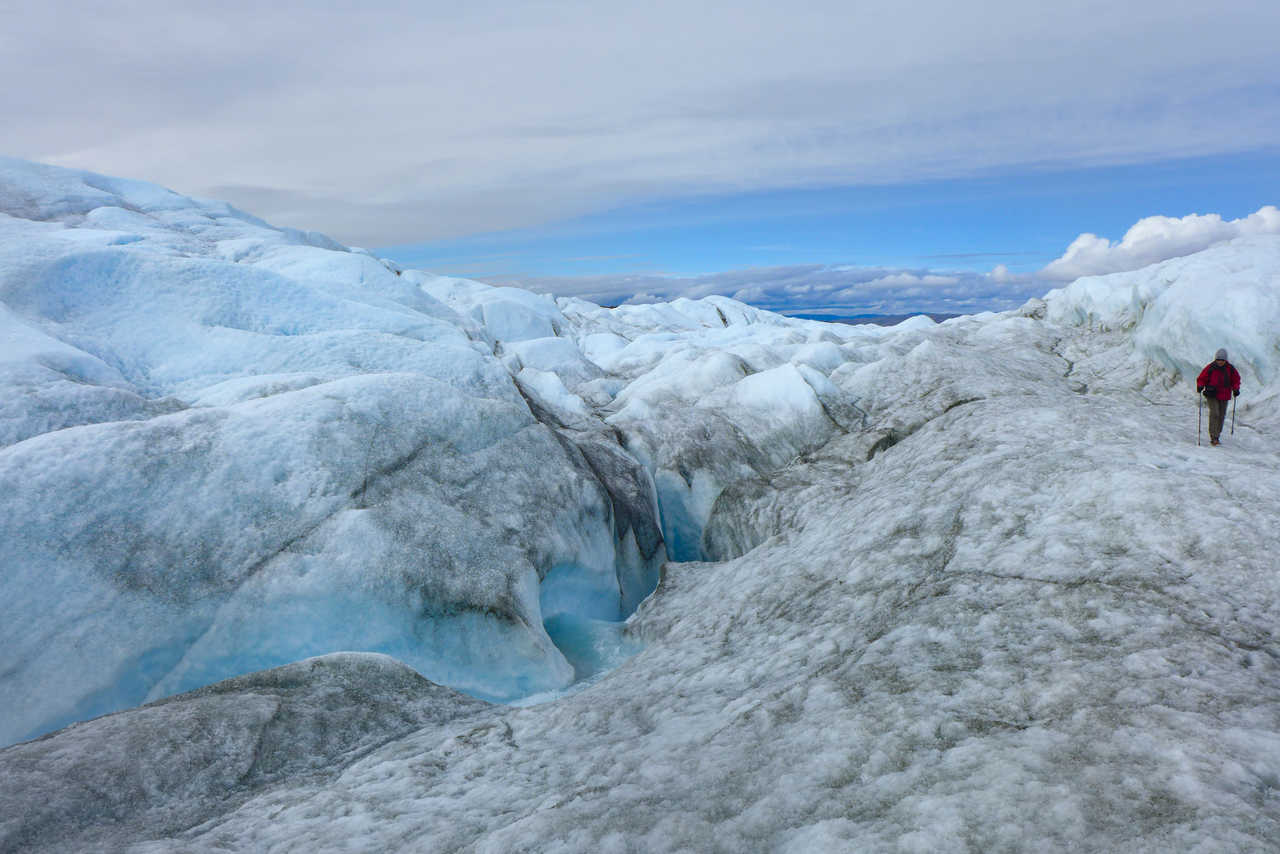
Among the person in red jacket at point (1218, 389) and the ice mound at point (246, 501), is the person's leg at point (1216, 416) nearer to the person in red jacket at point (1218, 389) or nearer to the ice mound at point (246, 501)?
the person in red jacket at point (1218, 389)

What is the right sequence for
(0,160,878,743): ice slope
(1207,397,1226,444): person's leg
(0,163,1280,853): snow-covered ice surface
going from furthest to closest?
(1207,397,1226,444): person's leg < (0,160,878,743): ice slope < (0,163,1280,853): snow-covered ice surface

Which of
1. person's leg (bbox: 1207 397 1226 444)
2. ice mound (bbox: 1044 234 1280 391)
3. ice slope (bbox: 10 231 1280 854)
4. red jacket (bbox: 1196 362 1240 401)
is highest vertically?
ice mound (bbox: 1044 234 1280 391)

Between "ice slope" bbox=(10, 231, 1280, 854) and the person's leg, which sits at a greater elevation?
the person's leg

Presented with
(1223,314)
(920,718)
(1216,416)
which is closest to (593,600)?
(920,718)

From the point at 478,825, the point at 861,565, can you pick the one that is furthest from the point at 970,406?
the point at 478,825

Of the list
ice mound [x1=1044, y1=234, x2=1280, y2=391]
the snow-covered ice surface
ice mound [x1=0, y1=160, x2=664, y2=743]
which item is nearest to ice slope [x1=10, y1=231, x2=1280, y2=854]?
the snow-covered ice surface

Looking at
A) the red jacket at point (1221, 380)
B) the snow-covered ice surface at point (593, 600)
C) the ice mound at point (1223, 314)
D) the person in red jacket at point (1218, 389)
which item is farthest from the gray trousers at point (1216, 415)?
the ice mound at point (1223, 314)

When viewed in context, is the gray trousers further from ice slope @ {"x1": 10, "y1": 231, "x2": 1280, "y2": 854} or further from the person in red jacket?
ice slope @ {"x1": 10, "y1": 231, "x2": 1280, "y2": 854}
